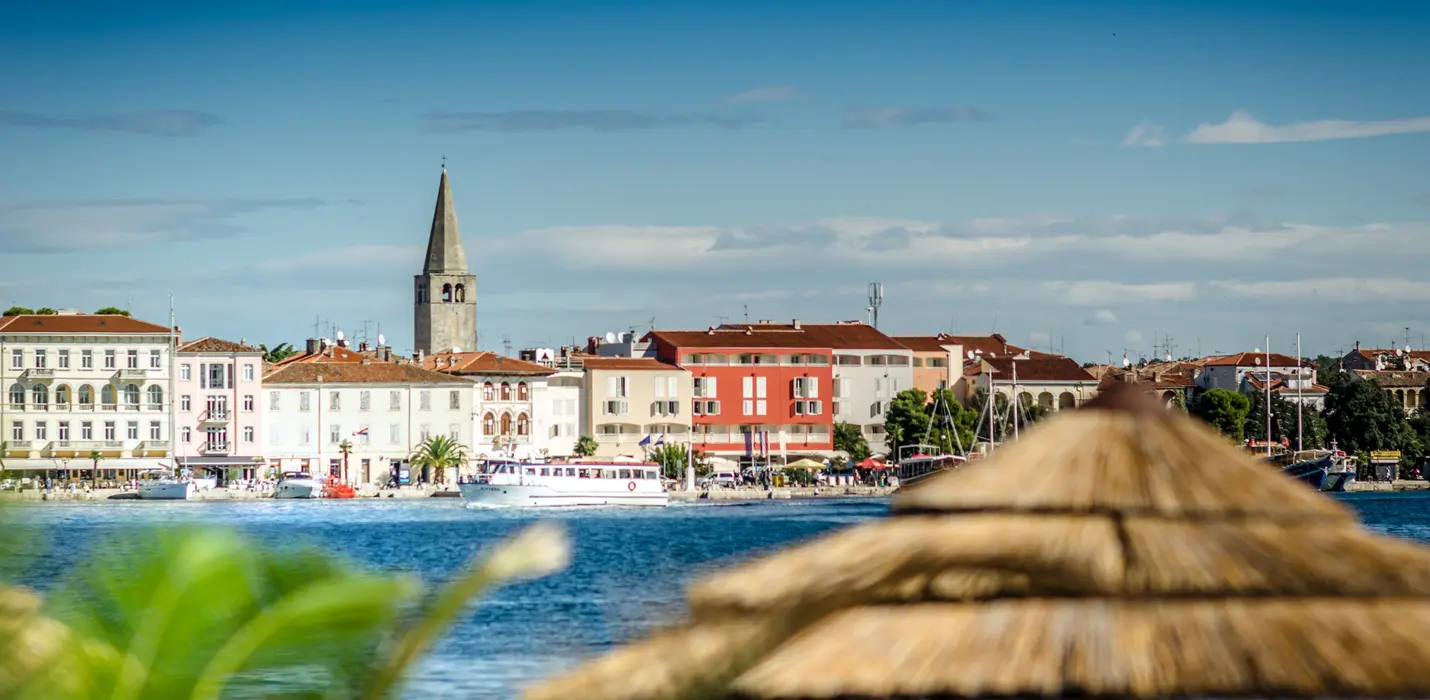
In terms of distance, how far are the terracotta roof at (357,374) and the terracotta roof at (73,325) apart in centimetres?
528

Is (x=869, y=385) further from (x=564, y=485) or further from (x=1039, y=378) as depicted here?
(x=564, y=485)

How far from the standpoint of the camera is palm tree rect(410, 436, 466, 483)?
81.6 metres

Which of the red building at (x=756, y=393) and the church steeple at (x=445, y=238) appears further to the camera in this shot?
the church steeple at (x=445, y=238)

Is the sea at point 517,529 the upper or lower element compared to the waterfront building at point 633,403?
lower

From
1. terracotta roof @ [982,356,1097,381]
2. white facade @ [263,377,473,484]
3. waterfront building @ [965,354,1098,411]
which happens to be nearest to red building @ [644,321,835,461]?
waterfront building @ [965,354,1098,411]

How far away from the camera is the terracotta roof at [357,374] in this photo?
81.2 meters

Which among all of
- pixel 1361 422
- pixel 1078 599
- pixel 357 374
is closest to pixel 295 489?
pixel 357 374

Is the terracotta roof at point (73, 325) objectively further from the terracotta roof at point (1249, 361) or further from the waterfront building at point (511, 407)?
the terracotta roof at point (1249, 361)

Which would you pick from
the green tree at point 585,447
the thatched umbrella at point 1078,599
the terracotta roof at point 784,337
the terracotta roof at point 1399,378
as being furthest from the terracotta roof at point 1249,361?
the thatched umbrella at point 1078,599

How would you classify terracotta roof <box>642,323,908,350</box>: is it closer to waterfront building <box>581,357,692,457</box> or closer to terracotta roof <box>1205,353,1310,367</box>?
waterfront building <box>581,357,692,457</box>

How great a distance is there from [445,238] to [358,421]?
108 ft

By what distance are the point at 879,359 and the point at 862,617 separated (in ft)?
299

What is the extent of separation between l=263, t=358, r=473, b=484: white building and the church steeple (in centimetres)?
2861

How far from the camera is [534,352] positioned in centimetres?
9556
